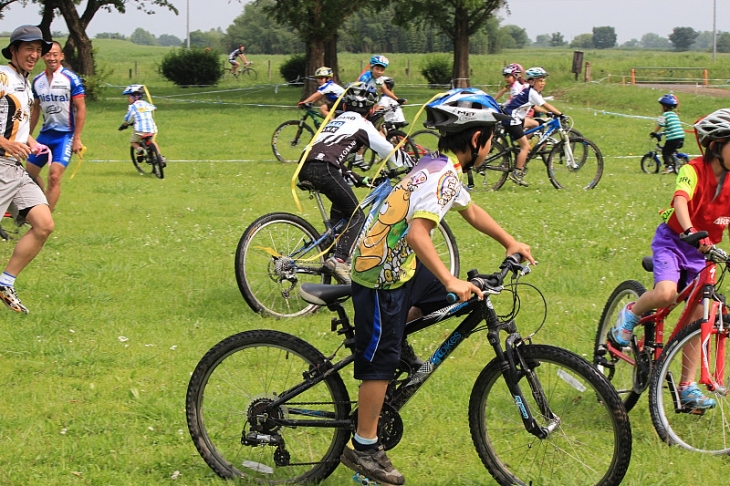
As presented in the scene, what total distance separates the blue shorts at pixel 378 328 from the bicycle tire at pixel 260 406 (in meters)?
0.26

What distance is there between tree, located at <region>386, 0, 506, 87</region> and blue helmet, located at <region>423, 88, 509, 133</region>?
34686 millimetres

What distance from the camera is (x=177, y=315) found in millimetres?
7668

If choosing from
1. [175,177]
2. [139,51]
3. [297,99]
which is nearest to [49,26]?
[297,99]

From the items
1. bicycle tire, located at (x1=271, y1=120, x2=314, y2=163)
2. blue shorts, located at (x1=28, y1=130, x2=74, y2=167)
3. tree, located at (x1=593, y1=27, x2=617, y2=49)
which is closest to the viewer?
blue shorts, located at (x1=28, y1=130, x2=74, y2=167)

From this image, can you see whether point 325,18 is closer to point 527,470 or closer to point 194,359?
point 194,359

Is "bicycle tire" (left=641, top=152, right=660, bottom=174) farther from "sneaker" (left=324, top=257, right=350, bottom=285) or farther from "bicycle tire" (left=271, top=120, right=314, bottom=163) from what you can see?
"sneaker" (left=324, top=257, right=350, bottom=285)

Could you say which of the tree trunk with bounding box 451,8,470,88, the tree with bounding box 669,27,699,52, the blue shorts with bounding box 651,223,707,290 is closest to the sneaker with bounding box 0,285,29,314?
the blue shorts with bounding box 651,223,707,290

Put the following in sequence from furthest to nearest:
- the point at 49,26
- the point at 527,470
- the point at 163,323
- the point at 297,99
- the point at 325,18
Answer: the point at 49,26 < the point at 297,99 < the point at 325,18 < the point at 163,323 < the point at 527,470

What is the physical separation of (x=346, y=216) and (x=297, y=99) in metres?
31.9

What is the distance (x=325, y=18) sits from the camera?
3319 cm

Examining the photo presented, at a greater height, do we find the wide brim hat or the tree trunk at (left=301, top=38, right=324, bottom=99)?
the tree trunk at (left=301, top=38, right=324, bottom=99)

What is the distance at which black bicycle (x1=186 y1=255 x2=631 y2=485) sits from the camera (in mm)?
4094

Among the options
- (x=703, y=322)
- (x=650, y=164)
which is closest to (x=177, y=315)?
(x=703, y=322)

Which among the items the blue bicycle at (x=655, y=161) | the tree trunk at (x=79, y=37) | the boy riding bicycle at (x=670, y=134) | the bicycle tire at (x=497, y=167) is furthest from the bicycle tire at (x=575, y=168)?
the tree trunk at (x=79, y=37)
